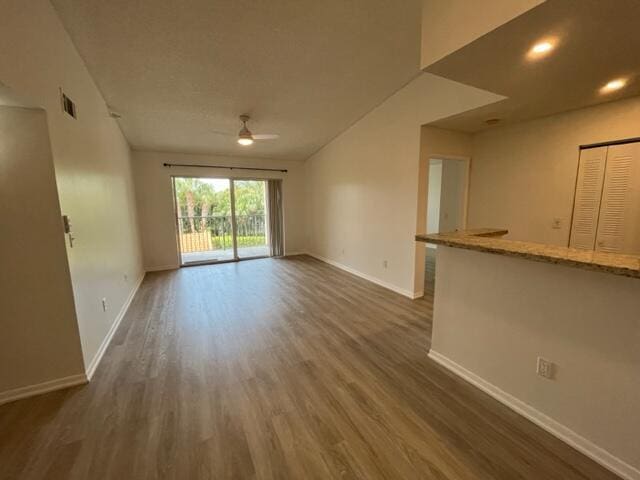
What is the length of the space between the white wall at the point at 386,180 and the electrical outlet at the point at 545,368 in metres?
2.02

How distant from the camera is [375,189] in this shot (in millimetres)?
4215

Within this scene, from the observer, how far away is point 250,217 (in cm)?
652

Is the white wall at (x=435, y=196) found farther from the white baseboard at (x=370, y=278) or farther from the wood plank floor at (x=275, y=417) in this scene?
the wood plank floor at (x=275, y=417)

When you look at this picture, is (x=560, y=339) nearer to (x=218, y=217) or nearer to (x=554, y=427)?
(x=554, y=427)

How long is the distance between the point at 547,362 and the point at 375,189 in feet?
10.3

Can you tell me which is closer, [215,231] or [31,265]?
[31,265]

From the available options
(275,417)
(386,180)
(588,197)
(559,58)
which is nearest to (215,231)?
(386,180)

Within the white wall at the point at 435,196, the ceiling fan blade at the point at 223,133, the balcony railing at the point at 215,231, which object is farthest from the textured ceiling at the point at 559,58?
the balcony railing at the point at 215,231

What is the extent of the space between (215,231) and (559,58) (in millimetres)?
6128

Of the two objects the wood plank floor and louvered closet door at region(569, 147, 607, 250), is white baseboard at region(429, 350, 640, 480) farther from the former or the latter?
louvered closet door at region(569, 147, 607, 250)

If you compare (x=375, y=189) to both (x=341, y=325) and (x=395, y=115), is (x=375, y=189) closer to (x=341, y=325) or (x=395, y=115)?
(x=395, y=115)

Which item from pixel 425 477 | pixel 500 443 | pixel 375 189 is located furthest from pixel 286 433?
pixel 375 189

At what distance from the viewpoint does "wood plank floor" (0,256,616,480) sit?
1327 mm

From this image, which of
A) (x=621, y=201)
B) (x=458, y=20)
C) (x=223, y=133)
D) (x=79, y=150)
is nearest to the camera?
(x=458, y=20)
